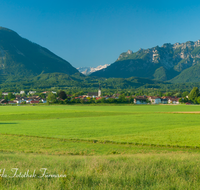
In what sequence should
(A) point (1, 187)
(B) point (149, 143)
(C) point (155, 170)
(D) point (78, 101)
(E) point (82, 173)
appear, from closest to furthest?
1. (A) point (1, 187)
2. (E) point (82, 173)
3. (C) point (155, 170)
4. (B) point (149, 143)
5. (D) point (78, 101)

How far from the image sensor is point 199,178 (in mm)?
9469

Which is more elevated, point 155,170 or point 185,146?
point 155,170

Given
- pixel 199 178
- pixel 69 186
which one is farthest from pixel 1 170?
pixel 199 178

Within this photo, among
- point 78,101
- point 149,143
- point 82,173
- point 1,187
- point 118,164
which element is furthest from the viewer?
point 78,101

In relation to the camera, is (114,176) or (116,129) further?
(116,129)

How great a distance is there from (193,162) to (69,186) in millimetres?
6760

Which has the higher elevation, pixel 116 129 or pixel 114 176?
pixel 114 176

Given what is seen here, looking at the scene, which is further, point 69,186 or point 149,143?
point 149,143

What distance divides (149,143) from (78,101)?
12583 cm

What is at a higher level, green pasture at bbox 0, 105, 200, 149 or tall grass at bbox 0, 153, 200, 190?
tall grass at bbox 0, 153, 200, 190

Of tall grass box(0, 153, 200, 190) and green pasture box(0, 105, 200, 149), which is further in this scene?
green pasture box(0, 105, 200, 149)

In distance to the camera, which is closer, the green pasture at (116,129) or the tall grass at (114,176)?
the tall grass at (114,176)

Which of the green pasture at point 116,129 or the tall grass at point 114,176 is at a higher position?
the tall grass at point 114,176

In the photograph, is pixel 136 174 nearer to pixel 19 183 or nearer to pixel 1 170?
pixel 19 183
